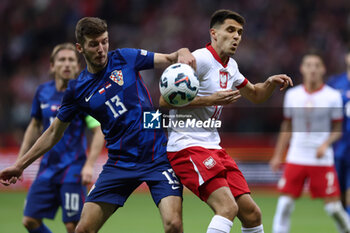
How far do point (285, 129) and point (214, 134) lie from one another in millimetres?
2889

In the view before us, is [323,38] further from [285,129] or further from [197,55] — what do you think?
[197,55]

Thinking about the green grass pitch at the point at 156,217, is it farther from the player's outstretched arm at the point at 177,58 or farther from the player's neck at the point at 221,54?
the player's outstretched arm at the point at 177,58

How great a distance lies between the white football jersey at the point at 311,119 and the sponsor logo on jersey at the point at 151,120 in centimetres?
305

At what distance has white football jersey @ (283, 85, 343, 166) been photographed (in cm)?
748

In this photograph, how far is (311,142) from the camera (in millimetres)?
7527

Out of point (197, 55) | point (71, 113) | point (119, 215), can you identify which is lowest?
point (119, 215)

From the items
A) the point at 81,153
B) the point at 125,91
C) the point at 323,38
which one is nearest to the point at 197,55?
the point at 125,91

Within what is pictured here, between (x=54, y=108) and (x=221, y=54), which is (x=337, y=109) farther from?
(x=54, y=108)

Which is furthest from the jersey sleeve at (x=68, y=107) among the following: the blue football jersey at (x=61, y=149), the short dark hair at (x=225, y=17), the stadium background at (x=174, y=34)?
the stadium background at (x=174, y=34)

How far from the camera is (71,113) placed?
16.3ft

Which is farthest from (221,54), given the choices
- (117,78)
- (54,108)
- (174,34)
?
(174,34)

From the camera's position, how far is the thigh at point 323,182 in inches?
285

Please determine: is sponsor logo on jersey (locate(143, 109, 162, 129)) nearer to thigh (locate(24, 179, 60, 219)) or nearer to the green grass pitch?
thigh (locate(24, 179, 60, 219))

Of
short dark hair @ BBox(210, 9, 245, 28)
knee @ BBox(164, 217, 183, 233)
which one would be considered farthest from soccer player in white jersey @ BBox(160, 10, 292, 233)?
knee @ BBox(164, 217, 183, 233)
